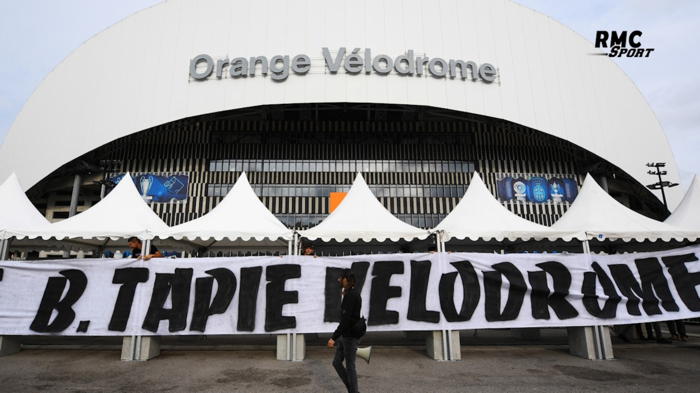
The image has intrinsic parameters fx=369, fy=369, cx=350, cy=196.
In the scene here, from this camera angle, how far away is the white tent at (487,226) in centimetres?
963

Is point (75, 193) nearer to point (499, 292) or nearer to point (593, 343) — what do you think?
point (499, 292)

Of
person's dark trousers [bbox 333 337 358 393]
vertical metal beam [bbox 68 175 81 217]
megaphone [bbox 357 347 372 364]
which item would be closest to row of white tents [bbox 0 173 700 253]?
person's dark trousers [bbox 333 337 358 393]

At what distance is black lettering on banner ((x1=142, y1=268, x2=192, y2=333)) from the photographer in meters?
8.21

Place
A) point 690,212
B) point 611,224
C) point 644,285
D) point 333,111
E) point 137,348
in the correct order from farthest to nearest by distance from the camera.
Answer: point 333,111 < point 690,212 < point 611,224 < point 644,285 < point 137,348

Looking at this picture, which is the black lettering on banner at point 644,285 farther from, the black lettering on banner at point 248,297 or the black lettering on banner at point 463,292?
the black lettering on banner at point 248,297

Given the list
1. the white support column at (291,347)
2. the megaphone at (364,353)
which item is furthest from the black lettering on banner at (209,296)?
the megaphone at (364,353)

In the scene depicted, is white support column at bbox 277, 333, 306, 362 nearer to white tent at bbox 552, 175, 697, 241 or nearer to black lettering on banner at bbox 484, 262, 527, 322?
black lettering on banner at bbox 484, 262, 527, 322

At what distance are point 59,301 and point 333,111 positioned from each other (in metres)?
28.9

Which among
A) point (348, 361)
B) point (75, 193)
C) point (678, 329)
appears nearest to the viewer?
point (348, 361)

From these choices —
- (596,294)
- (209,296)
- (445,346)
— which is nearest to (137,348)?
(209,296)

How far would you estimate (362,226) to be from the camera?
1020 centimetres

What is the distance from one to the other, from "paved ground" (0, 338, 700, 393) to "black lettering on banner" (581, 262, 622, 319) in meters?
1.03

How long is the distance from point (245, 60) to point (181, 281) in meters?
27.3

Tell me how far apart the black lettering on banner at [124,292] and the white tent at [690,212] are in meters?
14.1
